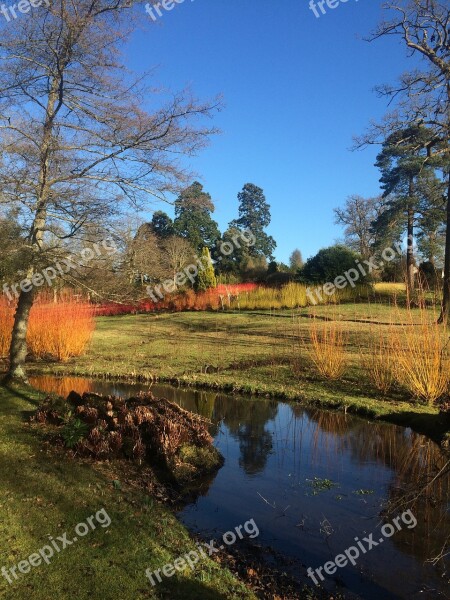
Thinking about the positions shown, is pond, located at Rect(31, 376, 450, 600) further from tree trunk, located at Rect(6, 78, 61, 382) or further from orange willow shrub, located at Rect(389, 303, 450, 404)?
tree trunk, located at Rect(6, 78, 61, 382)

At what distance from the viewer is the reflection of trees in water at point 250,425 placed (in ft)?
19.6

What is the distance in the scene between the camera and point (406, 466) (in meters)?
5.74

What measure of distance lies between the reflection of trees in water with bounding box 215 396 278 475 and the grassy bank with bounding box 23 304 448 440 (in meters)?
0.53

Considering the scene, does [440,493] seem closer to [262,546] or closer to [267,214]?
[262,546]

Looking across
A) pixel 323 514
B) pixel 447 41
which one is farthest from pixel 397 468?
pixel 447 41

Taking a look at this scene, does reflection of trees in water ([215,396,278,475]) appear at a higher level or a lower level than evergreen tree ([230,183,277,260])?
lower

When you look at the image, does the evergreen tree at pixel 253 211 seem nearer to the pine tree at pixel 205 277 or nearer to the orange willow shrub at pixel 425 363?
the pine tree at pixel 205 277

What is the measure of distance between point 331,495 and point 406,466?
136cm

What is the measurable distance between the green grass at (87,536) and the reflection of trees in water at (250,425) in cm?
192

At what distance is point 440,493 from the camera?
16.1 ft

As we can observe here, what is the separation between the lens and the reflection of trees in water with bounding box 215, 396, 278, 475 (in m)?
5.98

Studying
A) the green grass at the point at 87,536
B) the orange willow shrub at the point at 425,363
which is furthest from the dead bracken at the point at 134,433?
the orange willow shrub at the point at 425,363

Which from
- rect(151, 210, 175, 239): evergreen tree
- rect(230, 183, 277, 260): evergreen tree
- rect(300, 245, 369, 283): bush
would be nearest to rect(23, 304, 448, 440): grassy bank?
rect(300, 245, 369, 283): bush

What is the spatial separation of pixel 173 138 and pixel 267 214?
4682 centimetres
